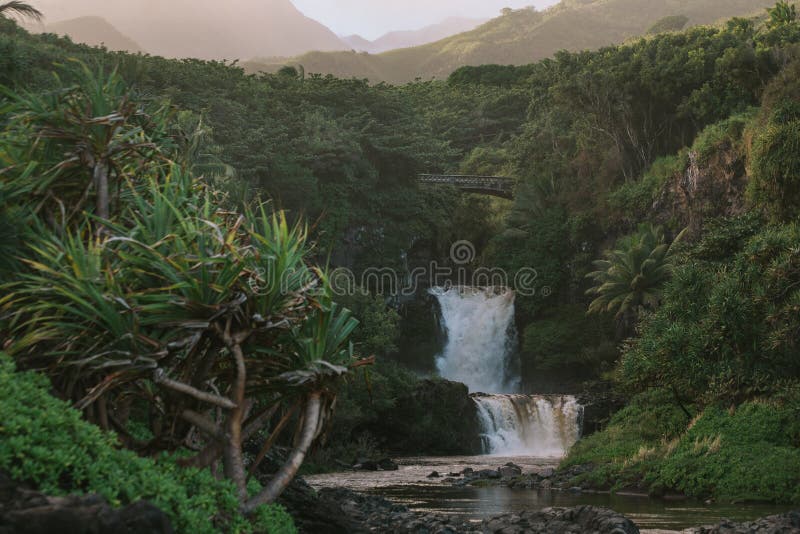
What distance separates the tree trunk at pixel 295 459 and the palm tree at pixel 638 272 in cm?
3208

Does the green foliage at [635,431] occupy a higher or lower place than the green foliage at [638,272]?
lower

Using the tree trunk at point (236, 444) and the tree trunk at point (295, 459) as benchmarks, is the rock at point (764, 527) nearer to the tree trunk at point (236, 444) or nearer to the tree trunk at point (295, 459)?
the tree trunk at point (295, 459)

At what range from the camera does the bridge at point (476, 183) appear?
55.1m

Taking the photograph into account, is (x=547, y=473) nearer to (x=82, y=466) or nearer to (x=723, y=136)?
(x=82, y=466)

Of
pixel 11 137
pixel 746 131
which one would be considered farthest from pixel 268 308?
pixel 746 131

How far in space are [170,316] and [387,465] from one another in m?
21.8

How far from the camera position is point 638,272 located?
1607 inches

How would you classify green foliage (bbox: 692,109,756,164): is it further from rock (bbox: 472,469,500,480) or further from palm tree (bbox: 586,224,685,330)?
rock (bbox: 472,469,500,480)

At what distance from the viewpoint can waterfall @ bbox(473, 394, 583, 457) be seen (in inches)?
1414

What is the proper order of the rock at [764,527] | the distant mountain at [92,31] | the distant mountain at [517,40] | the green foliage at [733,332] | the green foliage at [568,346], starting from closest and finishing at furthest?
the rock at [764,527]
the green foliage at [733,332]
the green foliage at [568,346]
the distant mountain at [92,31]
the distant mountain at [517,40]

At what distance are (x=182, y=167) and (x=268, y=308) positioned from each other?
9.73 feet

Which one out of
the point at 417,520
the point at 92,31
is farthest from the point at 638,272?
the point at 92,31

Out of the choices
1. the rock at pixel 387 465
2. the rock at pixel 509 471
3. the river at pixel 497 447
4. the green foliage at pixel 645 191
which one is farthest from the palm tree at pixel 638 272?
the rock at pixel 387 465

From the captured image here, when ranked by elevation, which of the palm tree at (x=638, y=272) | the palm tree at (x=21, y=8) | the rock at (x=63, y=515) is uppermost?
the palm tree at (x=21, y=8)
